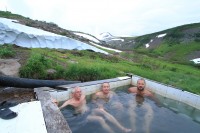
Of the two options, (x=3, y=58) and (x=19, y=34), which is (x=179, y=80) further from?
(x=19, y=34)

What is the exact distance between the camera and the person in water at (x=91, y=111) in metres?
5.33

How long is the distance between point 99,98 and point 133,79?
83.4 inches

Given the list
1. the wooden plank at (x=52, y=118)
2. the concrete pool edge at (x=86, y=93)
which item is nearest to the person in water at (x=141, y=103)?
the concrete pool edge at (x=86, y=93)

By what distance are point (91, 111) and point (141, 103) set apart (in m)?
1.87

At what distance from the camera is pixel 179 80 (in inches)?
412

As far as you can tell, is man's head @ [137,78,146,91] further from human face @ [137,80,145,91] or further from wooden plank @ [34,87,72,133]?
wooden plank @ [34,87,72,133]

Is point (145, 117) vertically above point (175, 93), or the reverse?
point (175, 93)

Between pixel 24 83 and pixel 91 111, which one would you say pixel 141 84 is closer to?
pixel 91 111

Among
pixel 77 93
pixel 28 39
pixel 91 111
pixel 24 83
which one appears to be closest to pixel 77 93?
pixel 77 93

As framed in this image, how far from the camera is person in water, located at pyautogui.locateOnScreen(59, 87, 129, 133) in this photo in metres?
5.33

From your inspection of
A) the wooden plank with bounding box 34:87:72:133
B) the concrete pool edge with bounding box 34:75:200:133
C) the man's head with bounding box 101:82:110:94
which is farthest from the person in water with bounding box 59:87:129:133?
the wooden plank with bounding box 34:87:72:133

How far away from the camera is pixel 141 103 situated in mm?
7223

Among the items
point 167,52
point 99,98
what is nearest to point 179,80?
point 99,98

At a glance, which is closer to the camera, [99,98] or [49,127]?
[49,127]
